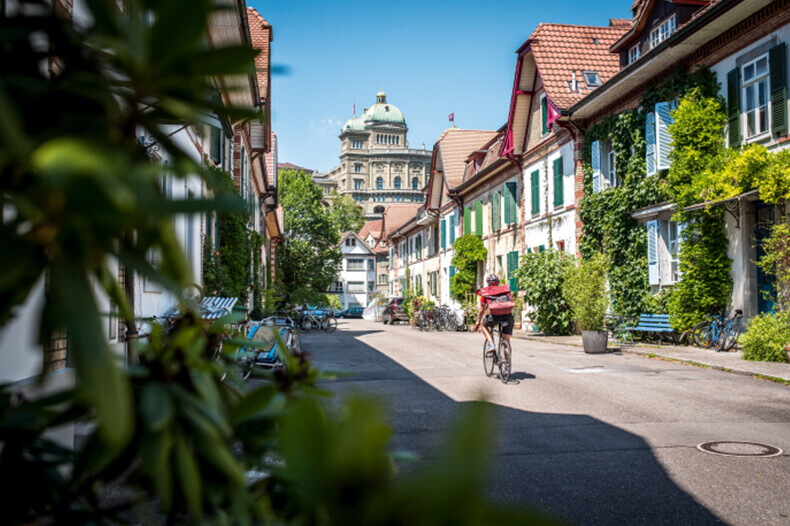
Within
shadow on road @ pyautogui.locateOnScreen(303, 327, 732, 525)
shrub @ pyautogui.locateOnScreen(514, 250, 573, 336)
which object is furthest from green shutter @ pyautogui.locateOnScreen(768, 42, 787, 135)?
shrub @ pyautogui.locateOnScreen(514, 250, 573, 336)

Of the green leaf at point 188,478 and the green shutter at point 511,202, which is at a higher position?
the green shutter at point 511,202

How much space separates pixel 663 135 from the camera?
656 inches

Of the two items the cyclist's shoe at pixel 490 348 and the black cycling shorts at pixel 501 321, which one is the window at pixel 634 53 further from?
the cyclist's shoe at pixel 490 348

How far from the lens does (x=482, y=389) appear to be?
0.52 meters

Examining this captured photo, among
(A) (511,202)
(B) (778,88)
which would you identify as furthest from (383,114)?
(B) (778,88)

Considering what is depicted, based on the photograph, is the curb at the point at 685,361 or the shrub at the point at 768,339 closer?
the curb at the point at 685,361

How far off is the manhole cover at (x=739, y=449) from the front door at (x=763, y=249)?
8.84 m

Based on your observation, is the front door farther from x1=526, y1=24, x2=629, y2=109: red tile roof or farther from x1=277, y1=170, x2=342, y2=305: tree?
x1=277, y1=170, x2=342, y2=305: tree

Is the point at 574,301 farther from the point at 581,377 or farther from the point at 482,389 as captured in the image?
the point at 482,389

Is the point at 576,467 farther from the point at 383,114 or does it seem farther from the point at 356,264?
the point at 383,114

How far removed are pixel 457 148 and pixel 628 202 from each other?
20.5 metres

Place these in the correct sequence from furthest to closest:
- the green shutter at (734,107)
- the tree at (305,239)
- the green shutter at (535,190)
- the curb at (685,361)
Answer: the tree at (305,239) → the green shutter at (535,190) → the green shutter at (734,107) → the curb at (685,361)

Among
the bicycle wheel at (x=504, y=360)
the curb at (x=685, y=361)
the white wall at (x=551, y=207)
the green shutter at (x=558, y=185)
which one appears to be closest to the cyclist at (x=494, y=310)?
the bicycle wheel at (x=504, y=360)

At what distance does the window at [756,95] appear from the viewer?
1347cm
